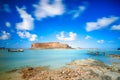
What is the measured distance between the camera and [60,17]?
4176mm

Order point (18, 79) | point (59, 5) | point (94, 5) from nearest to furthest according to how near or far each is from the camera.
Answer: point (18, 79) → point (59, 5) → point (94, 5)

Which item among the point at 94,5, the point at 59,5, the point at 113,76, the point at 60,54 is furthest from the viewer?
the point at 60,54

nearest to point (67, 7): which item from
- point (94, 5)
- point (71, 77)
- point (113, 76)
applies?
point (94, 5)

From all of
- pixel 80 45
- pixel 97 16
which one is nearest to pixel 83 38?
pixel 80 45

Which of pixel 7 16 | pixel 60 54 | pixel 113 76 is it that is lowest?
pixel 113 76

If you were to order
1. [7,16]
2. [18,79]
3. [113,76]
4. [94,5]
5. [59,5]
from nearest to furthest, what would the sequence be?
[18,79] → [113,76] → [7,16] → [59,5] → [94,5]

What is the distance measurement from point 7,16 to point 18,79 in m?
1.77

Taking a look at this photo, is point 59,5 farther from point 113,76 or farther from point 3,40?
point 113,76

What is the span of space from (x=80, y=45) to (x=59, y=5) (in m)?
1.50

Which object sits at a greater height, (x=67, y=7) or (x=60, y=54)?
(x=67, y=7)

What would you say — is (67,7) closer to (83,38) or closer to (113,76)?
(83,38)

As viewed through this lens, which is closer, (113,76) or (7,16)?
(113,76)

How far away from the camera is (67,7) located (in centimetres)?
411

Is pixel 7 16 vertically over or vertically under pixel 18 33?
over
